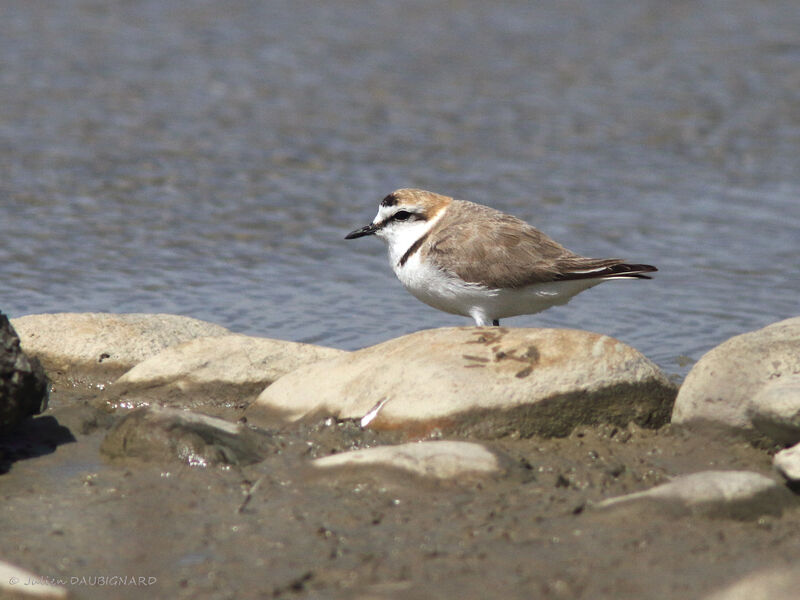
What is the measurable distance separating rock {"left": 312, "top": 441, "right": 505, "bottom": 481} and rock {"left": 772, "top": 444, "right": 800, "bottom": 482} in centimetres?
126

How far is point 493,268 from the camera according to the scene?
266 inches

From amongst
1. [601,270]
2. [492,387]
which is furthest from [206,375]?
[601,270]

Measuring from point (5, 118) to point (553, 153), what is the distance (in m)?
6.74

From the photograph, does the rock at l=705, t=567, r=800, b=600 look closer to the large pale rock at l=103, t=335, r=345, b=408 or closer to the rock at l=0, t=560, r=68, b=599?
the rock at l=0, t=560, r=68, b=599

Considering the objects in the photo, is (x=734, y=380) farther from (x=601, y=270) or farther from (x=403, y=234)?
(x=403, y=234)

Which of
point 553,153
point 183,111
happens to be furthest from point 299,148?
point 553,153

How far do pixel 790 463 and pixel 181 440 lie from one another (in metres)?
2.86

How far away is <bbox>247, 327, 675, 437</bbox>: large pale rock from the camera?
559 cm

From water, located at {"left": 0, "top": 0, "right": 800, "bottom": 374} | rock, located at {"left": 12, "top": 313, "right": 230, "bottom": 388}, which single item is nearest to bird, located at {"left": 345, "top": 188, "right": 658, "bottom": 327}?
water, located at {"left": 0, "top": 0, "right": 800, "bottom": 374}

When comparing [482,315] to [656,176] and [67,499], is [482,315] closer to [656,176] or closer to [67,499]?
[67,499]

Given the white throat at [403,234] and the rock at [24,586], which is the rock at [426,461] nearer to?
the rock at [24,586]

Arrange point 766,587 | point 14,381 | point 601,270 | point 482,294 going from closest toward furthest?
point 766,587, point 14,381, point 601,270, point 482,294

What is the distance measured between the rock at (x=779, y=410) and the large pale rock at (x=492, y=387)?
0.57m

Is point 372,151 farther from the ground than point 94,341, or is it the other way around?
point 372,151
